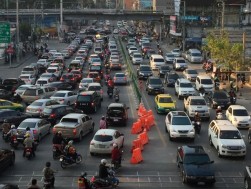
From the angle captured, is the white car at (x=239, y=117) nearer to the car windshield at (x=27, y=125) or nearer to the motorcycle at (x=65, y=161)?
the car windshield at (x=27, y=125)

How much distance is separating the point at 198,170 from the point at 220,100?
21035 millimetres

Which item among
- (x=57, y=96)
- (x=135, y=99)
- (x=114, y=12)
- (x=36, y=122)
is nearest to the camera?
(x=36, y=122)

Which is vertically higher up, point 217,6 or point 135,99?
point 217,6

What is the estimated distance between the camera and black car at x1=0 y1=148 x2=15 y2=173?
82.4 ft

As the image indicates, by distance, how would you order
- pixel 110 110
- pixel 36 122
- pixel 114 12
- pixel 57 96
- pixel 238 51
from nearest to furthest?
pixel 36 122, pixel 110 110, pixel 57 96, pixel 238 51, pixel 114 12

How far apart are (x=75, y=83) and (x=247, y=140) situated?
26.9 meters

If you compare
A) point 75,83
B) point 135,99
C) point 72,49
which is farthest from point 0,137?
point 72,49

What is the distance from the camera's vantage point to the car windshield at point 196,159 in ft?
79.3

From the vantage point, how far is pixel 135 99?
163ft

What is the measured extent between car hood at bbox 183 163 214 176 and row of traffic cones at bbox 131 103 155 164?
388 cm

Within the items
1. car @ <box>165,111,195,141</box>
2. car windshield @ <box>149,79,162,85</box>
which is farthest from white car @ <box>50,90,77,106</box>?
car @ <box>165,111,195,141</box>

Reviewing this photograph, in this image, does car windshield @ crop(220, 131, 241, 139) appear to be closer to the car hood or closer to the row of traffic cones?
the row of traffic cones

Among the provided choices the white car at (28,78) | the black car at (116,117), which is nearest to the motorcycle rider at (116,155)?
the black car at (116,117)

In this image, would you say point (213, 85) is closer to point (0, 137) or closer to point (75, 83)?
point (75, 83)
